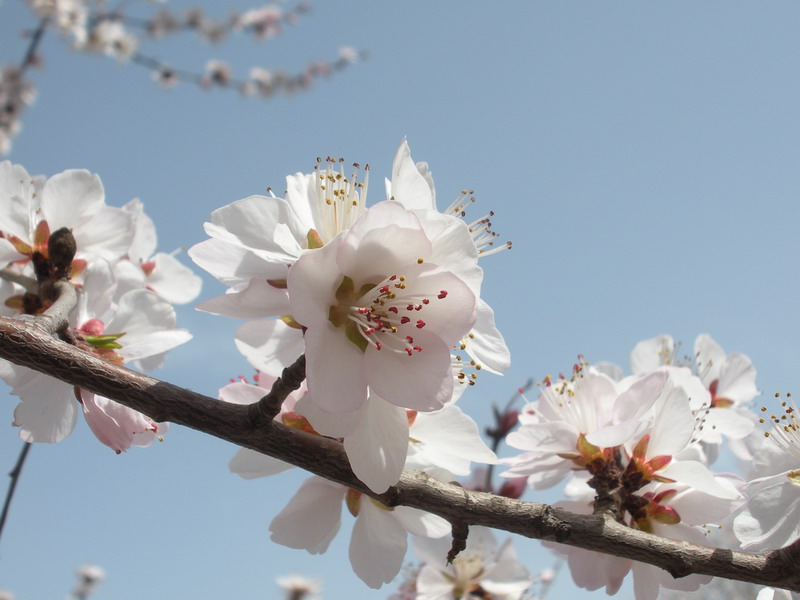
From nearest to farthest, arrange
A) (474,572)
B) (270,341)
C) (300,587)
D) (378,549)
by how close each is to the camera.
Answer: (270,341)
(378,549)
(474,572)
(300,587)

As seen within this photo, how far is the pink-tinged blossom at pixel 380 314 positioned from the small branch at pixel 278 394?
0.20 feet

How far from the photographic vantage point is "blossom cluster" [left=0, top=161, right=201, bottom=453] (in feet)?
4.56

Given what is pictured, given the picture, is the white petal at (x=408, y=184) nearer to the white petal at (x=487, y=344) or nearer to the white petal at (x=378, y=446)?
the white petal at (x=487, y=344)

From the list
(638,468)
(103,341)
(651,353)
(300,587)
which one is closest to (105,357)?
(103,341)

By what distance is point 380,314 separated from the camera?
1.04 metres

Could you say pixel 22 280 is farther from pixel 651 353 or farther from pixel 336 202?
pixel 651 353

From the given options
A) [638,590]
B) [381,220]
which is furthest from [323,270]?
[638,590]

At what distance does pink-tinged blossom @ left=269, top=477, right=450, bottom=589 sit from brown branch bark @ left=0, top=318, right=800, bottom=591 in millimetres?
293

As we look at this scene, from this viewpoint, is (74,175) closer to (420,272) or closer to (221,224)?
(221,224)

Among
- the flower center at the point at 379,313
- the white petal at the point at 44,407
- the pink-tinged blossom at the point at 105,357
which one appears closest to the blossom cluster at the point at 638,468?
the flower center at the point at 379,313

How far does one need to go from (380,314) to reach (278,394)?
19 cm

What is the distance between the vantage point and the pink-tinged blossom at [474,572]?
2.56m

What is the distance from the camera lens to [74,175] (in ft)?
5.45

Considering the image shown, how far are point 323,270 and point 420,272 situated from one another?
0.14 meters
